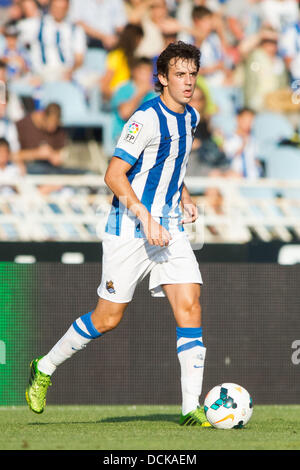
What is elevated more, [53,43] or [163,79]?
[163,79]

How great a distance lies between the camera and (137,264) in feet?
19.5

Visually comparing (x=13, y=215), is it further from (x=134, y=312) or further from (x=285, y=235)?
(x=285, y=235)

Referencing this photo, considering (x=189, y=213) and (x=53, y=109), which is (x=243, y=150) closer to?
(x=53, y=109)

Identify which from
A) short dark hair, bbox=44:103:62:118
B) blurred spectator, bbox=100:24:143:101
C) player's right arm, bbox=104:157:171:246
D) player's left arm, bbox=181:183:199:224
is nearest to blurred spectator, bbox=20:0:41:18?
blurred spectator, bbox=100:24:143:101

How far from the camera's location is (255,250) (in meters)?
9.12

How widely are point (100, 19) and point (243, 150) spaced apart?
2811 mm

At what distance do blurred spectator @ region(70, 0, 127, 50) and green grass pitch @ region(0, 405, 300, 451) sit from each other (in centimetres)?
628

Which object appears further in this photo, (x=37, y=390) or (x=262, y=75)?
(x=262, y=75)

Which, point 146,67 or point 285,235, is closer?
point 285,235

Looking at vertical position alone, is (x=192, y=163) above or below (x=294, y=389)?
above

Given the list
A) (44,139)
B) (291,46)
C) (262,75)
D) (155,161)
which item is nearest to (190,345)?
(155,161)

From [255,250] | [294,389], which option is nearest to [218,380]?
[294,389]

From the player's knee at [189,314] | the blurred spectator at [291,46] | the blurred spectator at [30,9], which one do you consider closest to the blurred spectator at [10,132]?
the blurred spectator at [30,9]
